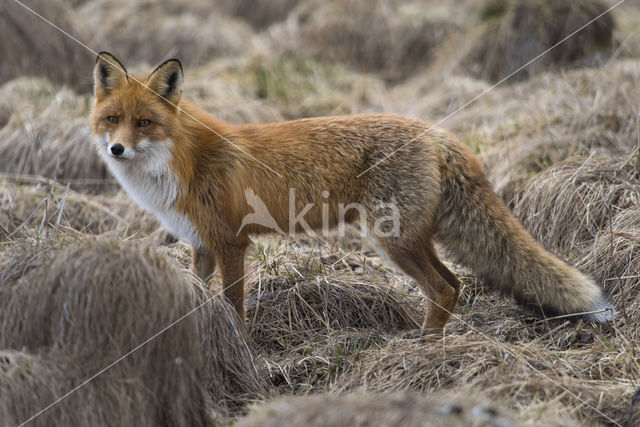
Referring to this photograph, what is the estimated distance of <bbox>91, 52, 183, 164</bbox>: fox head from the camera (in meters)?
4.21

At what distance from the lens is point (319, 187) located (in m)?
4.52

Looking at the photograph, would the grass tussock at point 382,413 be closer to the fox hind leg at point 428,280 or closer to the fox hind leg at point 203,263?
the fox hind leg at point 428,280

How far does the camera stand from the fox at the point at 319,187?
4.21 meters

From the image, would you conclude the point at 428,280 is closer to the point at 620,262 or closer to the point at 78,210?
the point at 620,262

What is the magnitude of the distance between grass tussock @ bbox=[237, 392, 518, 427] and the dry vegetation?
1 cm

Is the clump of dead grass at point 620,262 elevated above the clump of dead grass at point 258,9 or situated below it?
below

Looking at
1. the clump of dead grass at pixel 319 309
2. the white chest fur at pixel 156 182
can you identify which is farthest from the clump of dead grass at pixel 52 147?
the clump of dead grass at pixel 319 309

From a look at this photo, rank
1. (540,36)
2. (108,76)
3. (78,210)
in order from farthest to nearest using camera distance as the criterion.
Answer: (540,36)
(78,210)
(108,76)

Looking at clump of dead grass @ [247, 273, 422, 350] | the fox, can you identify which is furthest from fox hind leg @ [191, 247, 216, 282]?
clump of dead grass @ [247, 273, 422, 350]

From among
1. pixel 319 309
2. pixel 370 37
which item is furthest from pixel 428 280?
pixel 370 37

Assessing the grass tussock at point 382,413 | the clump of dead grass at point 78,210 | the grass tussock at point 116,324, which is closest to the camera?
the grass tussock at point 382,413

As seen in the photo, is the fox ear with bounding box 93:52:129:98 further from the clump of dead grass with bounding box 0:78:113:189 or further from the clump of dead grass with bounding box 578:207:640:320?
the clump of dead grass with bounding box 578:207:640:320

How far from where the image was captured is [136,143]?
417 centimetres

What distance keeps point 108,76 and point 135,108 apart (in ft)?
1.08
